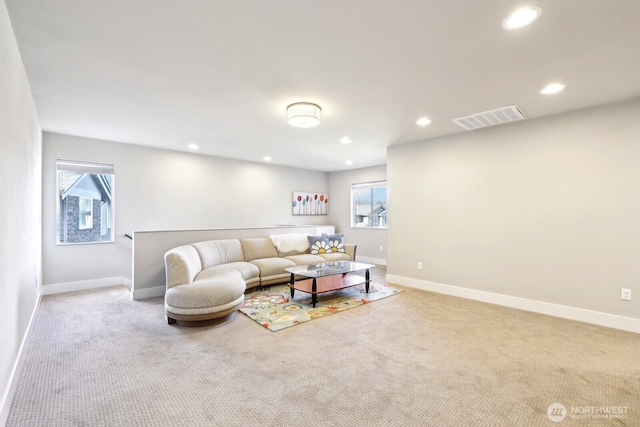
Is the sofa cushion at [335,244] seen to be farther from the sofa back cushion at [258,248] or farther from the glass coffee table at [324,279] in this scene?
→ the sofa back cushion at [258,248]

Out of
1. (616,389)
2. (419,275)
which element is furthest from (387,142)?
(616,389)

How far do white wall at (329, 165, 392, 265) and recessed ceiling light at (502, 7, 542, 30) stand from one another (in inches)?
214

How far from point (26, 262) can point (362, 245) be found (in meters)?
6.39

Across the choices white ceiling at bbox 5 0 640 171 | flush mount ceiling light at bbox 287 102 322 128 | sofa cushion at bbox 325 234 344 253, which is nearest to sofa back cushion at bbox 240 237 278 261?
sofa cushion at bbox 325 234 344 253

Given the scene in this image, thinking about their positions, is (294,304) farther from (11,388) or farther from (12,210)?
(12,210)

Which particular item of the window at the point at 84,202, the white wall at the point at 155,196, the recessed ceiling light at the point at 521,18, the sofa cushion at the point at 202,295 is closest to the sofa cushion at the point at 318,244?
the white wall at the point at 155,196

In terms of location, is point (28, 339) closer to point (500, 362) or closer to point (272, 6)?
point (272, 6)

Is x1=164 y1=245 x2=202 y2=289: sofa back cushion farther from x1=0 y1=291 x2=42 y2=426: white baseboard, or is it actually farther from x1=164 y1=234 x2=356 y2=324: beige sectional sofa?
x1=0 y1=291 x2=42 y2=426: white baseboard

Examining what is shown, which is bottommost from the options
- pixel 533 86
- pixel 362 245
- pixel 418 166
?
pixel 362 245

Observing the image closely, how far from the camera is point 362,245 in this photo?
7.86 meters

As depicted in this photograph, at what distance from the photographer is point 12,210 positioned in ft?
7.20

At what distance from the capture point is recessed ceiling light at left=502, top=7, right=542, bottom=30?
A: 1816mm

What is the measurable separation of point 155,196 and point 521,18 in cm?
578

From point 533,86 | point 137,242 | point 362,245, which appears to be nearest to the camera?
point 533,86
